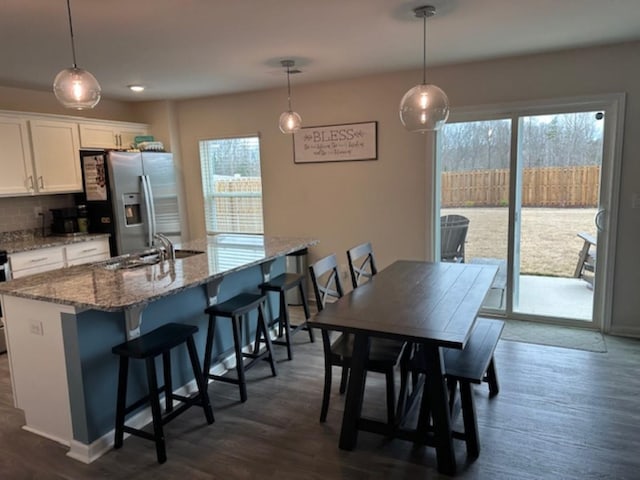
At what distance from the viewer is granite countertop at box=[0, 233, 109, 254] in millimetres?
3833

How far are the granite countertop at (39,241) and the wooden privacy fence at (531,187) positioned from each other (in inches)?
141

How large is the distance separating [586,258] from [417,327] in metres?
2.76

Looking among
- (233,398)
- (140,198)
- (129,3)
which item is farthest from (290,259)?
(129,3)

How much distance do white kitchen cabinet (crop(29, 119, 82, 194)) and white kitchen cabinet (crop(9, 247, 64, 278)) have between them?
2.27ft

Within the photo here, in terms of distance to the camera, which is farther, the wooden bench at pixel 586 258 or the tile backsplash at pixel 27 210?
the tile backsplash at pixel 27 210

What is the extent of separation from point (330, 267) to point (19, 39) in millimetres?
2520

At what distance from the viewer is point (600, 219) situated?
376cm

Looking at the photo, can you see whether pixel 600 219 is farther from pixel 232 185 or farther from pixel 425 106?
pixel 232 185

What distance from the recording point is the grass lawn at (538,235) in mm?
3936

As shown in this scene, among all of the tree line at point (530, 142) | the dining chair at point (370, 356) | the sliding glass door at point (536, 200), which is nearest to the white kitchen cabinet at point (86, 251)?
the dining chair at point (370, 356)

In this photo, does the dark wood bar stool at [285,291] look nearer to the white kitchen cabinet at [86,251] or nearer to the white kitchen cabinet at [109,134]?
the white kitchen cabinet at [86,251]

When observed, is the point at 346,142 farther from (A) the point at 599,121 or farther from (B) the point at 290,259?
(A) the point at 599,121

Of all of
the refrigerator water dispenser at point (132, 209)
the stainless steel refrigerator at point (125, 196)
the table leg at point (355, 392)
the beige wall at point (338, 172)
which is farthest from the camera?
the refrigerator water dispenser at point (132, 209)

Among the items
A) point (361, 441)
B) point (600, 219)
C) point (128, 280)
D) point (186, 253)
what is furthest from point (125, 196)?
point (600, 219)
